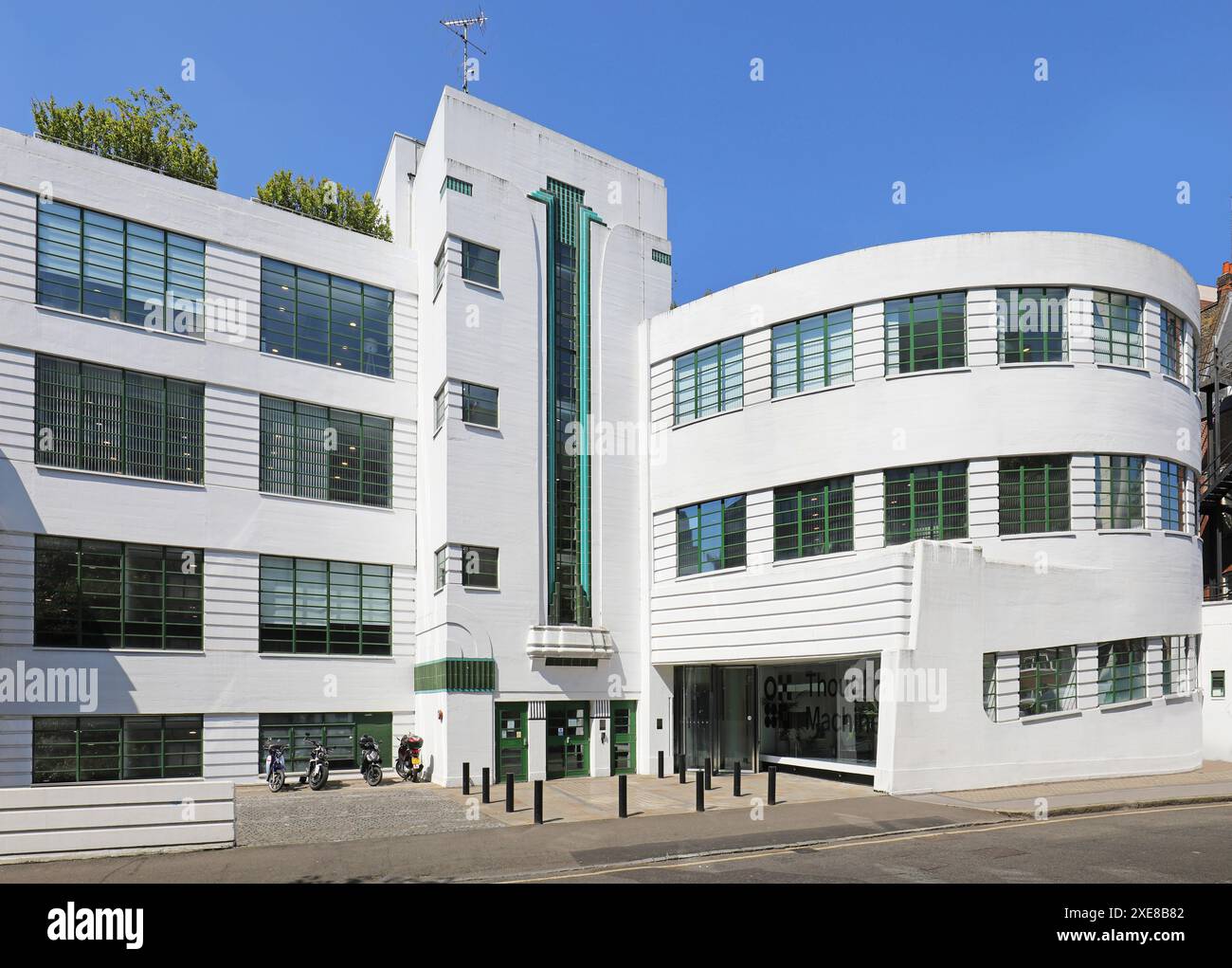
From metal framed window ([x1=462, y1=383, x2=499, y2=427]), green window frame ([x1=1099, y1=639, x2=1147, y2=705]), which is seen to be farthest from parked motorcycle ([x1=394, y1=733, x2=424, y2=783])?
green window frame ([x1=1099, y1=639, x2=1147, y2=705])

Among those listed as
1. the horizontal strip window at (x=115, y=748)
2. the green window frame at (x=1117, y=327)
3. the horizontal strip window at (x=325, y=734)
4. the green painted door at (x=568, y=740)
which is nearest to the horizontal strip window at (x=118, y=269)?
the horizontal strip window at (x=115, y=748)

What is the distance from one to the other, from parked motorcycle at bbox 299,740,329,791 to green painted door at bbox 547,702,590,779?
5.95 meters

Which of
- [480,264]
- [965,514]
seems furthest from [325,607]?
[965,514]

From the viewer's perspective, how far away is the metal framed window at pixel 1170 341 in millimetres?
27656

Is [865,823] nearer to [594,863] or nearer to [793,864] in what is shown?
[793,864]

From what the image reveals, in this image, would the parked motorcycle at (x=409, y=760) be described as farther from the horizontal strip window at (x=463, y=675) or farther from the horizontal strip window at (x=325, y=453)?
the horizontal strip window at (x=325, y=453)

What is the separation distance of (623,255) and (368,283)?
7.93m

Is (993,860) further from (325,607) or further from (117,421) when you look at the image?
(117,421)

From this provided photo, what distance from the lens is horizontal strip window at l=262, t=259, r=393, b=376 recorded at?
2870 centimetres

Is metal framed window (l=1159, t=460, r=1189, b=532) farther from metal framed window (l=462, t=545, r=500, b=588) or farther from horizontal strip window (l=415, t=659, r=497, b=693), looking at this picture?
horizontal strip window (l=415, t=659, r=497, b=693)

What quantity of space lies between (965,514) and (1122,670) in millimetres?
5984

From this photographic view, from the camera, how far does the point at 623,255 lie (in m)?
32.0

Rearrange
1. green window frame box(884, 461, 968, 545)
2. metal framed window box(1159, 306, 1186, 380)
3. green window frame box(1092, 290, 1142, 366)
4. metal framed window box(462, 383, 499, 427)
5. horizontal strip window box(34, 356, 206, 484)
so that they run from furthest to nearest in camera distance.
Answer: metal framed window box(462, 383, 499, 427) < metal framed window box(1159, 306, 1186, 380) < green window frame box(1092, 290, 1142, 366) < green window frame box(884, 461, 968, 545) < horizontal strip window box(34, 356, 206, 484)
